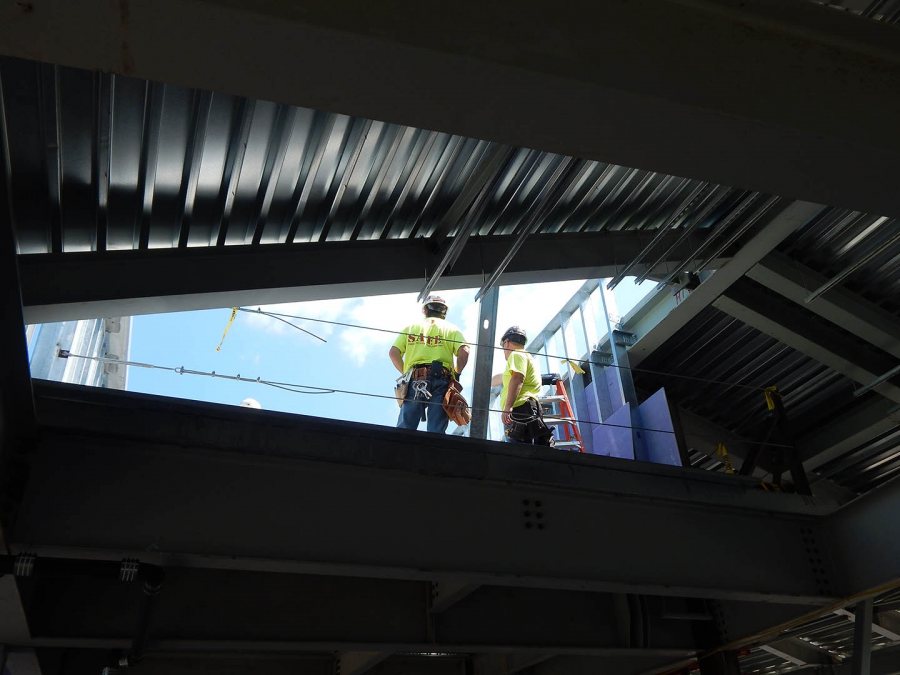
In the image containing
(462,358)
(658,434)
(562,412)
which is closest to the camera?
(462,358)

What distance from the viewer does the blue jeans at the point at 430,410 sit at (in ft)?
23.4

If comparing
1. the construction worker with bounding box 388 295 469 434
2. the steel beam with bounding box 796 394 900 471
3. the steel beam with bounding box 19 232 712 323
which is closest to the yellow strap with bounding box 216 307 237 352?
the steel beam with bounding box 19 232 712 323

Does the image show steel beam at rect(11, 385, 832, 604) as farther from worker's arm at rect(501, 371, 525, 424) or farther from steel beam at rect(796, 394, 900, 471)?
steel beam at rect(796, 394, 900, 471)

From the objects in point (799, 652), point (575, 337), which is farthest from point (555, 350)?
point (799, 652)

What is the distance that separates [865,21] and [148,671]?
7.20m

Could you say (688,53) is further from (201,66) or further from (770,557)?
(770,557)

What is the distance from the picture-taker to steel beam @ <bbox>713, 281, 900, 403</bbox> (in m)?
8.85

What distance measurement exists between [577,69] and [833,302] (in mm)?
7168

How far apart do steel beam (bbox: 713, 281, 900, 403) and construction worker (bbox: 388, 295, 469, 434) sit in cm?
327

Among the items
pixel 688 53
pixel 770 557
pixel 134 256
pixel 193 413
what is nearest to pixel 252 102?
Result: pixel 134 256

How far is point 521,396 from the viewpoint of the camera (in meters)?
8.12

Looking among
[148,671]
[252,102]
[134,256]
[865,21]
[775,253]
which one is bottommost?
[148,671]

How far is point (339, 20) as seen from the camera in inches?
87.0

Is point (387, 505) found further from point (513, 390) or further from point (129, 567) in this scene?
point (513, 390)
